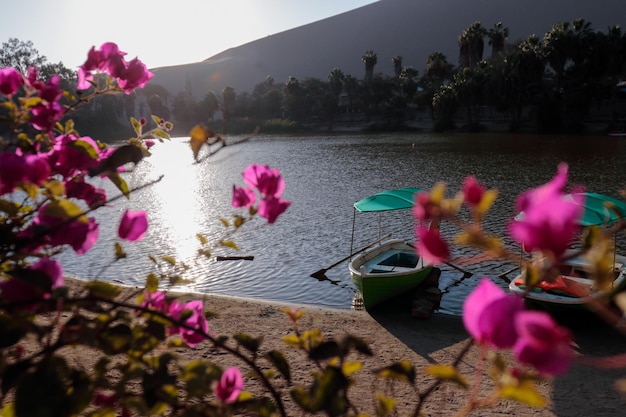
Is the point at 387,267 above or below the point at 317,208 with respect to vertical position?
above

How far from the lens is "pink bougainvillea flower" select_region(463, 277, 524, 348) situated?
0.89m

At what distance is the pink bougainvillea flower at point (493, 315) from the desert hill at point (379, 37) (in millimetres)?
148866

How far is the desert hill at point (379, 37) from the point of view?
145125mm

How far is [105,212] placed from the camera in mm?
22406

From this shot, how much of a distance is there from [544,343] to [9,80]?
1906mm

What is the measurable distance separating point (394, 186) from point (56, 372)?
24.6 meters

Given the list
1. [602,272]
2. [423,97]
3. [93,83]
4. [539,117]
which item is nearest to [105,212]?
[93,83]

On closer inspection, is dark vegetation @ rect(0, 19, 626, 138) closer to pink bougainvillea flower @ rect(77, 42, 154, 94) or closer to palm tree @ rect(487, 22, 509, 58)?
palm tree @ rect(487, 22, 509, 58)

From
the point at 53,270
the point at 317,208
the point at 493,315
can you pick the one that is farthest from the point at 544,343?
the point at 317,208

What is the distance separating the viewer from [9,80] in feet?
6.23

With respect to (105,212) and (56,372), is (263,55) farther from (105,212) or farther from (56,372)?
(56,372)

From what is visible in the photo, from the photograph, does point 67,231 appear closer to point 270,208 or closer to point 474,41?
point 270,208

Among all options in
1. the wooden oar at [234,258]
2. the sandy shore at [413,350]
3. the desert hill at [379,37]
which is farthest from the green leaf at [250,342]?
the desert hill at [379,37]

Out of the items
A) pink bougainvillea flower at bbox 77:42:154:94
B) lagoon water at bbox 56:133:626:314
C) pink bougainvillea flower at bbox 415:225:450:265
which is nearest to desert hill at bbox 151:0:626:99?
lagoon water at bbox 56:133:626:314
